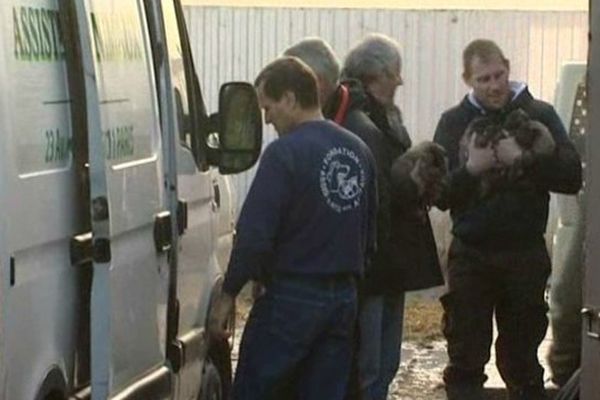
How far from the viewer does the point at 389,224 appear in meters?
9.23

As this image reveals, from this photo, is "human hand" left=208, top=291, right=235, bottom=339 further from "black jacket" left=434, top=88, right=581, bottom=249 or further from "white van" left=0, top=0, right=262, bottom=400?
"black jacket" left=434, top=88, right=581, bottom=249

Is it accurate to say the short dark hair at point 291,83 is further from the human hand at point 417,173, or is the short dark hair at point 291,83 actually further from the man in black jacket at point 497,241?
the man in black jacket at point 497,241

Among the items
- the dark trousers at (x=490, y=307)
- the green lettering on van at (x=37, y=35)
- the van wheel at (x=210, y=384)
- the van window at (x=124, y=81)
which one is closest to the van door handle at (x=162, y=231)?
the van window at (x=124, y=81)

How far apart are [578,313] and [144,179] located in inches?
159

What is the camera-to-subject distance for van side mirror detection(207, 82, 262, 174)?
8.38m

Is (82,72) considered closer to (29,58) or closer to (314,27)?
(29,58)

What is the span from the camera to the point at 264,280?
7.85 m

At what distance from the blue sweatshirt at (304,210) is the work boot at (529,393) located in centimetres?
218

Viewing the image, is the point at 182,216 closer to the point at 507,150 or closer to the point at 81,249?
the point at 81,249

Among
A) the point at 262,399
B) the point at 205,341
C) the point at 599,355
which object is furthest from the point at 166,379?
the point at 599,355

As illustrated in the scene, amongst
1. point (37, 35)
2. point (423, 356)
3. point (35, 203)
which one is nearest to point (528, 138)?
point (423, 356)

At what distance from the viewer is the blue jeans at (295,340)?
7801 mm

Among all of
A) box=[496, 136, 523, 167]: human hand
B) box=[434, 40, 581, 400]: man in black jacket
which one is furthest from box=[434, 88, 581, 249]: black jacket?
box=[496, 136, 523, 167]: human hand

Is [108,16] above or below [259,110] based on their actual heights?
above
